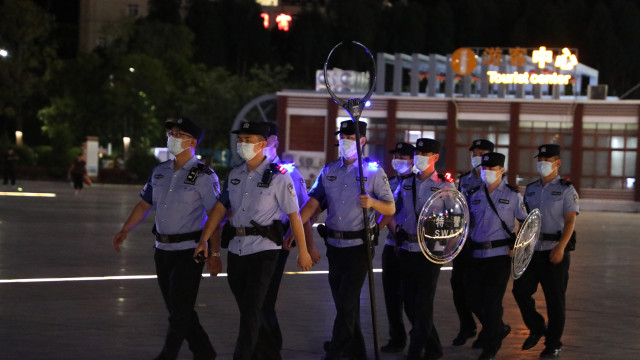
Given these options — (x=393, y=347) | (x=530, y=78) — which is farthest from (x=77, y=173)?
(x=393, y=347)

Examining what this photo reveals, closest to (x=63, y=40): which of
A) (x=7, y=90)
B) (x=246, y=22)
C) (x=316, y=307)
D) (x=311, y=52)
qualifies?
(x=246, y=22)

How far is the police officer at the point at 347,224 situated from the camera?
8.93 meters

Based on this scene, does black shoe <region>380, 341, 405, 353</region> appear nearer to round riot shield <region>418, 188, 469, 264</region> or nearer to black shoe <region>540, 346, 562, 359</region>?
round riot shield <region>418, 188, 469, 264</region>

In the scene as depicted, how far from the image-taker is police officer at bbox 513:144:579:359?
1006 cm

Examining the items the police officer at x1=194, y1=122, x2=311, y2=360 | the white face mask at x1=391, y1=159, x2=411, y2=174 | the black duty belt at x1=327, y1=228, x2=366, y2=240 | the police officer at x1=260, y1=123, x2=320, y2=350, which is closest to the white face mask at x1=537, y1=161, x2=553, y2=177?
the white face mask at x1=391, y1=159, x2=411, y2=174

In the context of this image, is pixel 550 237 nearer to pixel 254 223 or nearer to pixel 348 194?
pixel 348 194

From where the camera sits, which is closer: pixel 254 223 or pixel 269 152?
pixel 254 223

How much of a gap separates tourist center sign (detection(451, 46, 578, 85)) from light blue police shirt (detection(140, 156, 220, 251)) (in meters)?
45.8

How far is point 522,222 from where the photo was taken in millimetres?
10008

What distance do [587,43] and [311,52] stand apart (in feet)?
99.3

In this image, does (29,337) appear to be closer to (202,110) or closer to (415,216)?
(415,216)

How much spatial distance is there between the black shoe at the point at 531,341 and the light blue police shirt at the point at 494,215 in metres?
0.94

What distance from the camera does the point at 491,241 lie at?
9836 mm

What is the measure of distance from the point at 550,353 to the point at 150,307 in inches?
183
